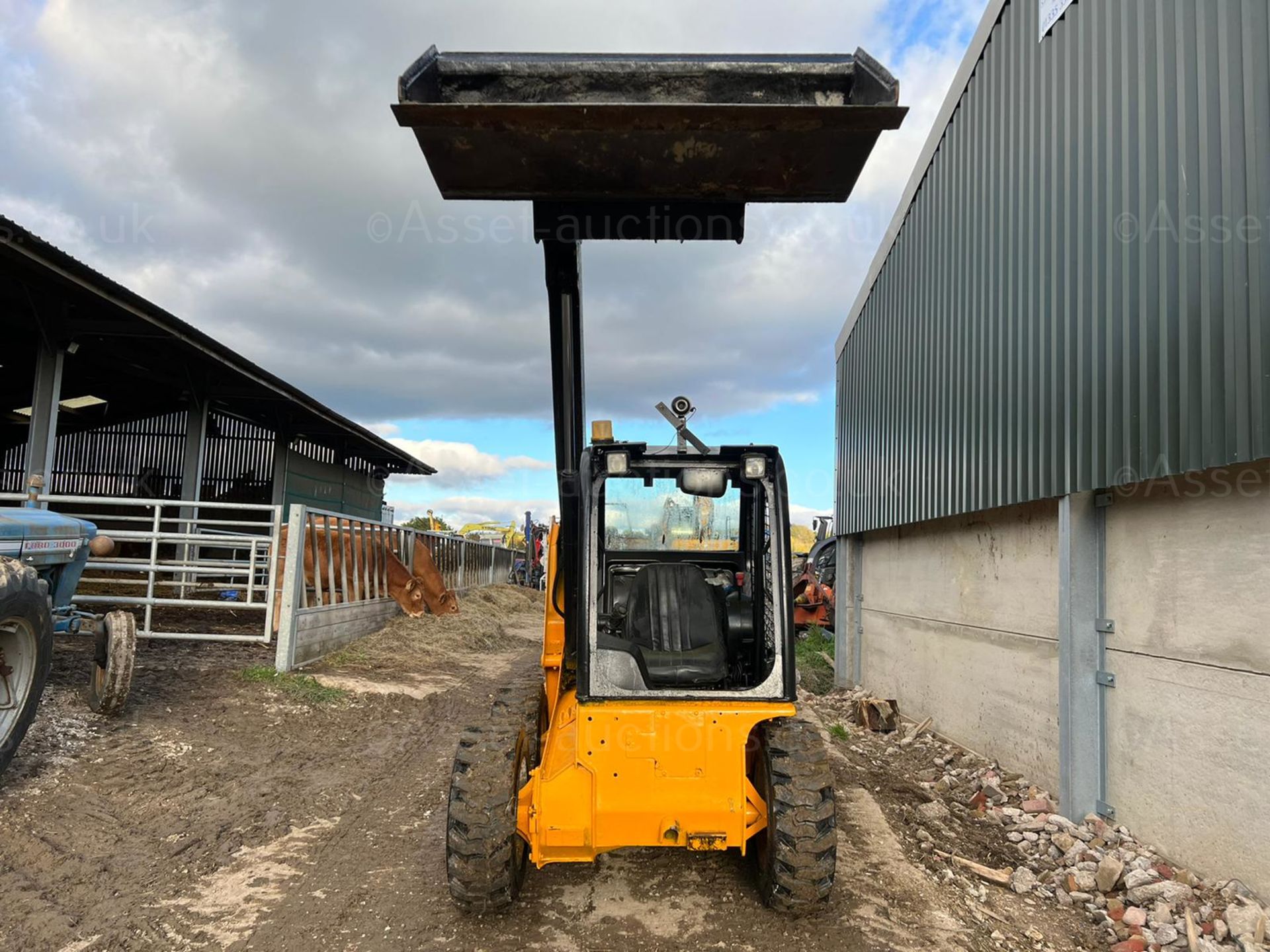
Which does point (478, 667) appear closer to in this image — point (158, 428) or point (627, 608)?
point (627, 608)

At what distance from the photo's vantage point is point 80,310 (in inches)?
500

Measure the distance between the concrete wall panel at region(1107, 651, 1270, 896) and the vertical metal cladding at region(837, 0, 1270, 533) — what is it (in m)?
1.30

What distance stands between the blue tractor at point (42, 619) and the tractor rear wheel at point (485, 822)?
10.6 feet

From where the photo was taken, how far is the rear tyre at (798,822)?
4.08m

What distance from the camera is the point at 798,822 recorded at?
4.08 metres

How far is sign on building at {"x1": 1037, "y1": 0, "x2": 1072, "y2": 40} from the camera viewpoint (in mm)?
6480

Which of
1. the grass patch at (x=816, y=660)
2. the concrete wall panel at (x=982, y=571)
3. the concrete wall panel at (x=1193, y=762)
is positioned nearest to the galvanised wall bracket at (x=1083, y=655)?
the concrete wall panel at (x=1193, y=762)

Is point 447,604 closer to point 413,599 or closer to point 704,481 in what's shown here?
point 413,599

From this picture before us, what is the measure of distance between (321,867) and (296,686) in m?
4.33

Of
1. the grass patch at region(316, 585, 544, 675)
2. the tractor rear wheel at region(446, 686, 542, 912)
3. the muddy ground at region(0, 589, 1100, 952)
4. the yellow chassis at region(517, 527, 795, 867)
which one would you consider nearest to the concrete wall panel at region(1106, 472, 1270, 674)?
the muddy ground at region(0, 589, 1100, 952)

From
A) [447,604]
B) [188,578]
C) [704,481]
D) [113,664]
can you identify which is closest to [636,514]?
[704,481]

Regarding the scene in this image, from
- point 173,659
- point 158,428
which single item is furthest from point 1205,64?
point 158,428

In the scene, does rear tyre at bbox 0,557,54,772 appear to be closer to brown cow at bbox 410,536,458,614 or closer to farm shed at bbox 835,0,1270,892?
farm shed at bbox 835,0,1270,892

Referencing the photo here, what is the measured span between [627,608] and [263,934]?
2.56 meters
